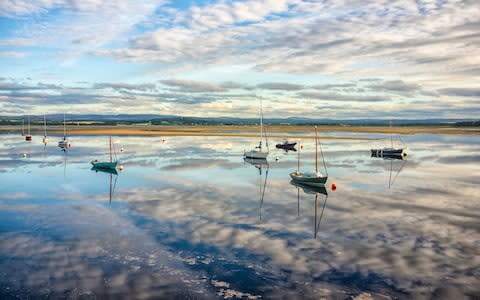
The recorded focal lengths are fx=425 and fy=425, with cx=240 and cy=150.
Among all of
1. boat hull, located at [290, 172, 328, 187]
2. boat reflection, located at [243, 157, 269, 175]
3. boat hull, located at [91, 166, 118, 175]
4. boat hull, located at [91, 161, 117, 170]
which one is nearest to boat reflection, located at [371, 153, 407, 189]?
boat hull, located at [290, 172, 328, 187]

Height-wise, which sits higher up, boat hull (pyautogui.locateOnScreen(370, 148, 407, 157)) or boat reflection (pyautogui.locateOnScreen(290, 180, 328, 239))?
boat hull (pyautogui.locateOnScreen(370, 148, 407, 157))

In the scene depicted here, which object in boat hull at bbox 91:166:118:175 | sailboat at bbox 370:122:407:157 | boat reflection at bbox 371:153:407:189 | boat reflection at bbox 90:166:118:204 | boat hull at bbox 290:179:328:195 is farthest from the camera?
sailboat at bbox 370:122:407:157

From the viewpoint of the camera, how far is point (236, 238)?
17.3 metres

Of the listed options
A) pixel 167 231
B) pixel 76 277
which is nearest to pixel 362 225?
pixel 167 231

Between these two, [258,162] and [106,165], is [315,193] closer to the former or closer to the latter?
[258,162]

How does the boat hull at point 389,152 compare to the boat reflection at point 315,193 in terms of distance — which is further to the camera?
the boat hull at point 389,152

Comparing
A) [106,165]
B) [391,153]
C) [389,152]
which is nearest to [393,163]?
[391,153]

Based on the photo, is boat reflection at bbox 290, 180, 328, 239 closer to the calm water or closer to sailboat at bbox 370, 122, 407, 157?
the calm water

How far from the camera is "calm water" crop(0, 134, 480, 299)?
1254cm

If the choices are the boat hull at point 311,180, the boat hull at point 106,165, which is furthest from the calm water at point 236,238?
the boat hull at point 106,165

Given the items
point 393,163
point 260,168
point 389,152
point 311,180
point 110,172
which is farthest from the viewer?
point 389,152

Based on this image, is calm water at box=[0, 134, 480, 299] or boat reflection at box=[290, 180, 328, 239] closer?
calm water at box=[0, 134, 480, 299]

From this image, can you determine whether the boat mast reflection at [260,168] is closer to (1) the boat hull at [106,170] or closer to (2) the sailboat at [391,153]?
(1) the boat hull at [106,170]

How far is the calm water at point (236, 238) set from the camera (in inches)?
494
